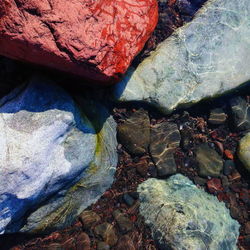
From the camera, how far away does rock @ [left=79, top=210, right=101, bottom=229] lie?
16.7 feet

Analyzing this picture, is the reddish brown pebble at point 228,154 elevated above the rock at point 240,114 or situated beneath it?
situated beneath

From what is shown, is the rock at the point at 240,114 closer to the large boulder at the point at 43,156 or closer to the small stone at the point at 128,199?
the small stone at the point at 128,199

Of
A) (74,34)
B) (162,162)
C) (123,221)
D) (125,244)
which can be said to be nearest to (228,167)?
(162,162)

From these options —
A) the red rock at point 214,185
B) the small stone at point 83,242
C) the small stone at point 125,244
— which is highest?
the small stone at point 83,242

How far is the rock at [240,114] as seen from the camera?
5555 millimetres

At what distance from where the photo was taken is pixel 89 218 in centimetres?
511

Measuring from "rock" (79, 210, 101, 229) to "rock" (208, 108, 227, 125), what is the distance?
261 centimetres

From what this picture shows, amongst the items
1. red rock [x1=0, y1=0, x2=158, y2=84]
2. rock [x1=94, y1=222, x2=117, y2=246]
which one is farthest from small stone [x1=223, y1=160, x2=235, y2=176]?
red rock [x1=0, y1=0, x2=158, y2=84]

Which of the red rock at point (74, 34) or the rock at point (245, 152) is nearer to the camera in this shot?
the red rock at point (74, 34)

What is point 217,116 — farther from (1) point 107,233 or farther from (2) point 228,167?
(1) point 107,233

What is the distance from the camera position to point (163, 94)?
5055mm

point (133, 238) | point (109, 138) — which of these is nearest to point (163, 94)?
point (109, 138)

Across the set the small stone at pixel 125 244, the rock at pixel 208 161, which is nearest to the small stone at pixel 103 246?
the small stone at pixel 125 244

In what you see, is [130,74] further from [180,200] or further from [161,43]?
[180,200]
